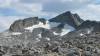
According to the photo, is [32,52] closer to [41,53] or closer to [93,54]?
[41,53]

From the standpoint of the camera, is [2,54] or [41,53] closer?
[41,53]

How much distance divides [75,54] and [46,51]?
12.1 m

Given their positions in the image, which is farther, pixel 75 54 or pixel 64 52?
pixel 64 52

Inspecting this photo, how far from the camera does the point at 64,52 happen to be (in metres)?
105

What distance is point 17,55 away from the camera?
102 meters

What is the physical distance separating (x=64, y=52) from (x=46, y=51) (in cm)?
533

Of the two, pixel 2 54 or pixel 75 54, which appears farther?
pixel 2 54

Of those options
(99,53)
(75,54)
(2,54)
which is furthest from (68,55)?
(2,54)

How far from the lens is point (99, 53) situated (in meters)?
105

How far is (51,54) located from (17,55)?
25.4 feet

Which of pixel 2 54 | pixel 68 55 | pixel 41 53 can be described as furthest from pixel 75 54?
pixel 2 54

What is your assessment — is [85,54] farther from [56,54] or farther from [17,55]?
[17,55]

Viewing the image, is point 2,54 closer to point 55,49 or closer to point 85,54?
point 55,49

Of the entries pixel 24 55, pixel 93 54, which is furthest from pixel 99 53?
pixel 24 55
